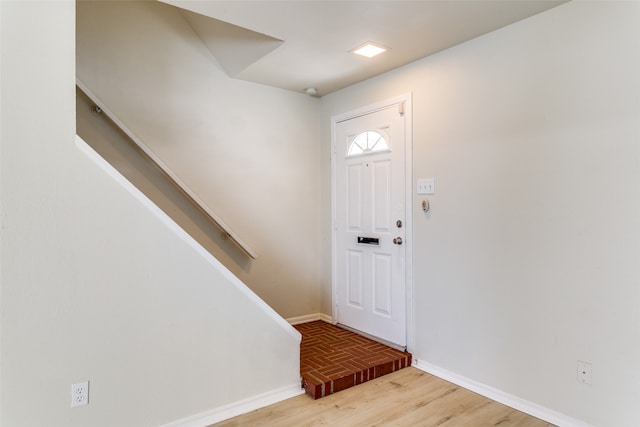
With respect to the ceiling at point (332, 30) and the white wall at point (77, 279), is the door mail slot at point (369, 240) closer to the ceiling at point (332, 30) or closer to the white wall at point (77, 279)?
the ceiling at point (332, 30)

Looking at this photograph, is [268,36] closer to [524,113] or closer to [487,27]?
[487,27]

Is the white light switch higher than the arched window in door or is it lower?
lower

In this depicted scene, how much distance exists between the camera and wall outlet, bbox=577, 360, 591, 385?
215 cm

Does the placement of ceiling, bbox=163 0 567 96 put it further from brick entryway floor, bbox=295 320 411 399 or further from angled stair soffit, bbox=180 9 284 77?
brick entryway floor, bbox=295 320 411 399

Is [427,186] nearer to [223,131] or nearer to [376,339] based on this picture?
[376,339]

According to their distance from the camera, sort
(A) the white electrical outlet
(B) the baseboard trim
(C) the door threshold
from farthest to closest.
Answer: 1. (C) the door threshold
2. (B) the baseboard trim
3. (A) the white electrical outlet

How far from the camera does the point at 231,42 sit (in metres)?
3.15

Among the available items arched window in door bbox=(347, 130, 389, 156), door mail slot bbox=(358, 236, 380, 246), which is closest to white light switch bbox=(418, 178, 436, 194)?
arched window in door bbox=(347, 130, 389, 156)

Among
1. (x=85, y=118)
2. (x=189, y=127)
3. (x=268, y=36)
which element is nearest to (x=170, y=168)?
(x=189, y=127)

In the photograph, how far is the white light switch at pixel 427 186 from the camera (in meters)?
2.99

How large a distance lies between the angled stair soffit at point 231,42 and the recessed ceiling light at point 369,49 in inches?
23.6

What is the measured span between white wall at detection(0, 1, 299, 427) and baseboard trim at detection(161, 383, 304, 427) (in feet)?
0.14

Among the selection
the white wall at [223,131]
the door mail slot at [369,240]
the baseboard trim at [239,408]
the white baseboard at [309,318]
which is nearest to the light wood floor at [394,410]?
the baseboard trim at [239,408]

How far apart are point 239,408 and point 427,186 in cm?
212
